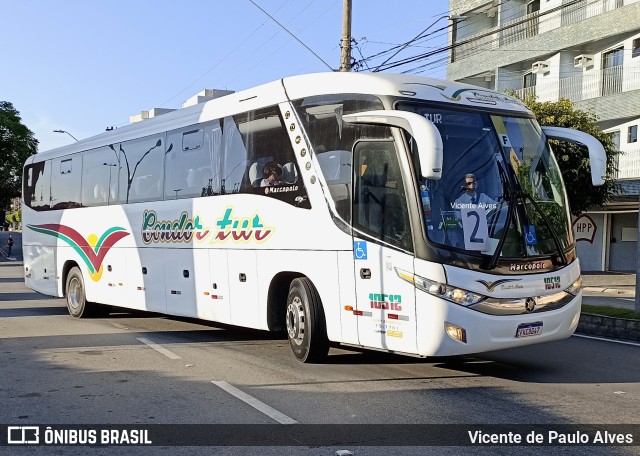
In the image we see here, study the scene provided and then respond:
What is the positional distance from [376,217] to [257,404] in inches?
96.5

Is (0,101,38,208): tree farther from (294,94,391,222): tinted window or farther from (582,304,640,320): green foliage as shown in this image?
(294,94,391,222): tinted window

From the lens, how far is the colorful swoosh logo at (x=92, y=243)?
45.8 feet

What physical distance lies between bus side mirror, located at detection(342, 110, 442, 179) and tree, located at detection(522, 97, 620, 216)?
1668cm

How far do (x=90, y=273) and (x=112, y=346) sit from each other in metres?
4.18

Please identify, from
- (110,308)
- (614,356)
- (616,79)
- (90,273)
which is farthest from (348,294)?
(616,79)

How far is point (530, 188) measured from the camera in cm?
831

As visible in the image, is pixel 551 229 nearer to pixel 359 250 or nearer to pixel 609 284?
pixel 359 250

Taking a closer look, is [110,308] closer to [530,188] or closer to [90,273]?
[90,273]

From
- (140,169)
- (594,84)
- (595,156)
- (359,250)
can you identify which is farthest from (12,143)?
(595,156)

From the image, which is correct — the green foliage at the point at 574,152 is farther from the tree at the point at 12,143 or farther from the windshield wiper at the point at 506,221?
the tree at the point at 12,143

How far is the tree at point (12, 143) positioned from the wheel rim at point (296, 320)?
185 feet

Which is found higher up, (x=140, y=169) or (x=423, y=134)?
(x=423, y=134)

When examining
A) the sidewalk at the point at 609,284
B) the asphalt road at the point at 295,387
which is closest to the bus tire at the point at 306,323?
the asphalt road at the point at 295,387

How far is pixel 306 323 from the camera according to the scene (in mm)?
9148
